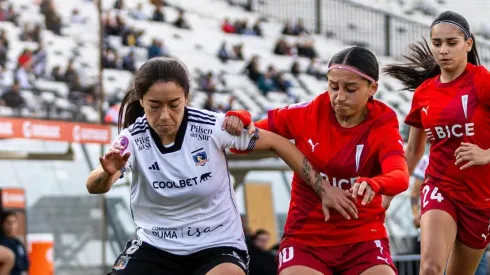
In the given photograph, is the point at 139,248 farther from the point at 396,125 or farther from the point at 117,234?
the point at 117,234

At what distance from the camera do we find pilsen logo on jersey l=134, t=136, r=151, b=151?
5.93m

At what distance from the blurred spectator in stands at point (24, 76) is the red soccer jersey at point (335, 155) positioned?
442 inches

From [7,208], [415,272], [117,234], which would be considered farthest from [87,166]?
[415,272]

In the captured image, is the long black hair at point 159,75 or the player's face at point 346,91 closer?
the long black hair at point 159,75

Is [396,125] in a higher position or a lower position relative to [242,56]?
higher

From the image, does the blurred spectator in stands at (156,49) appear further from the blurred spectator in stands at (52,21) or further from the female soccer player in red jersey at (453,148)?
the female soccer player in red jersey at (453,148)

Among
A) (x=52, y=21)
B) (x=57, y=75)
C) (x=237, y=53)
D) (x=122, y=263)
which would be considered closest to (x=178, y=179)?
(x=122, y=263)

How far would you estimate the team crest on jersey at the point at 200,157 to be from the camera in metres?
5.89

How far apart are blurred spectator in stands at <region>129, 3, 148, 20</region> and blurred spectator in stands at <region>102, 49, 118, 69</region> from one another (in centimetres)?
329

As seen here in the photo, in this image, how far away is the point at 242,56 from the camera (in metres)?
28.3

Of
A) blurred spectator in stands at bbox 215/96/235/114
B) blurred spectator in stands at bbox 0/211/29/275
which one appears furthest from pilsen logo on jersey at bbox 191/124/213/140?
blurred spectator in stands at bbox 215/96/235/114

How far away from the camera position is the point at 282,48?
3055cm

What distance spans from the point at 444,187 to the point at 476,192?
221mm

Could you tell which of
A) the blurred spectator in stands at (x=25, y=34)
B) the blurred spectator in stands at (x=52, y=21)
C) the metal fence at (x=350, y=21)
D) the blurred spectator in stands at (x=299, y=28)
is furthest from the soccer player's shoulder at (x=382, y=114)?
the metal fence at (x=350, y=21)
